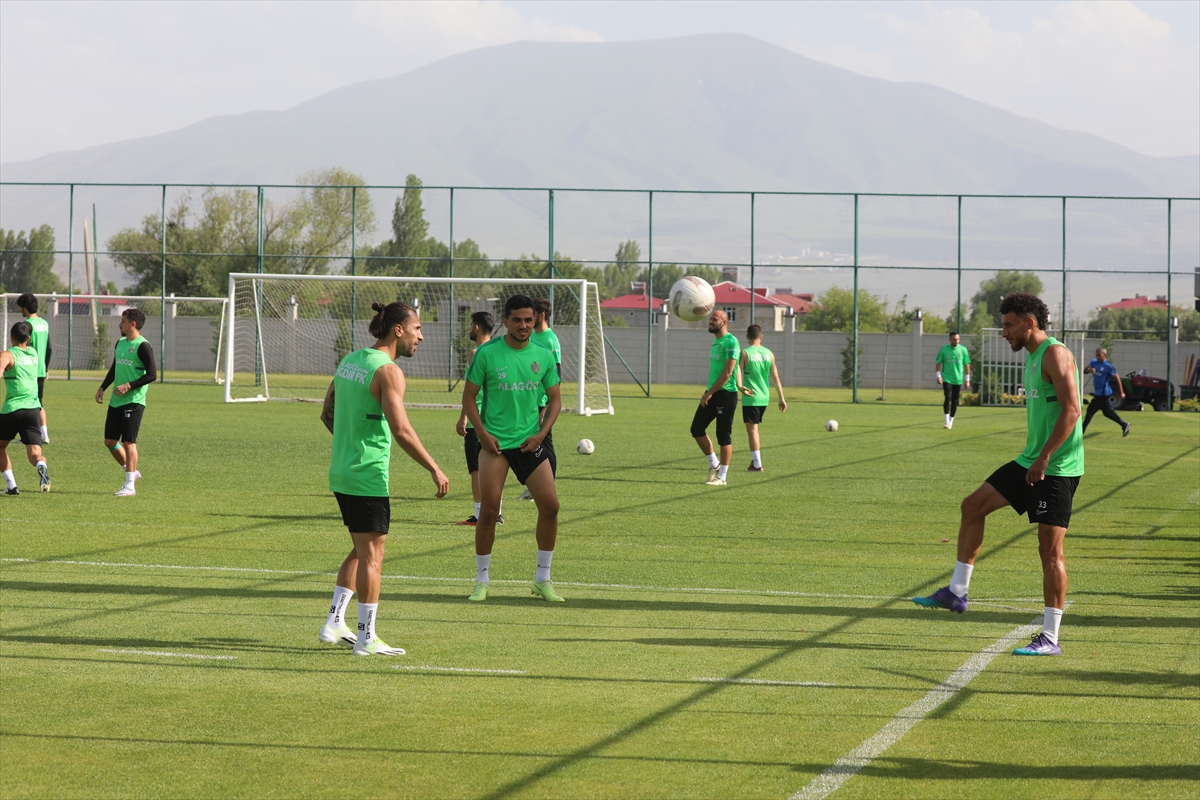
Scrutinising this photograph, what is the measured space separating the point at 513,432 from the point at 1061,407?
3.69m

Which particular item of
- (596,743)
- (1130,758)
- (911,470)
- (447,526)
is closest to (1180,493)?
(911,470)

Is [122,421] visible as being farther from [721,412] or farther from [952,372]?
[952,372]

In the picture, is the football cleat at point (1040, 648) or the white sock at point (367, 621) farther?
the football cleat at point (1040, 648)

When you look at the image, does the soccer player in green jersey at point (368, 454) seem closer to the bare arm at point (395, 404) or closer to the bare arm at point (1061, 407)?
the bare arm at point (395, 404)

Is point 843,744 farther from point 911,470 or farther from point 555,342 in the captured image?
point 911,470

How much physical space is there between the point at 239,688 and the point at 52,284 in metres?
84.1

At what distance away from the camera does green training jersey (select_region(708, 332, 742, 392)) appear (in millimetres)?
16797

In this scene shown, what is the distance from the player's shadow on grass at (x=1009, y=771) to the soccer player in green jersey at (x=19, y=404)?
11895mm

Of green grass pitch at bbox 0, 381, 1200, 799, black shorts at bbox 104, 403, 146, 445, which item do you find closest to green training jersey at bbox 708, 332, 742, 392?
green grass pitch at bbox 0, 381, 1200, 799

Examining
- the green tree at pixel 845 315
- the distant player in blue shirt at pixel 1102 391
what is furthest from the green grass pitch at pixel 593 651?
the green tree at pixel 845 315

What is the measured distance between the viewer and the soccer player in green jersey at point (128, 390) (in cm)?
1457

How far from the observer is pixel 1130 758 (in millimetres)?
5586

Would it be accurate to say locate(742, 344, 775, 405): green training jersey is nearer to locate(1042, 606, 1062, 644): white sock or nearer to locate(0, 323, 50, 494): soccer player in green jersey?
locate(0, 323, 50, 494): soccer player in green jersey

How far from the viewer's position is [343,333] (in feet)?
146
